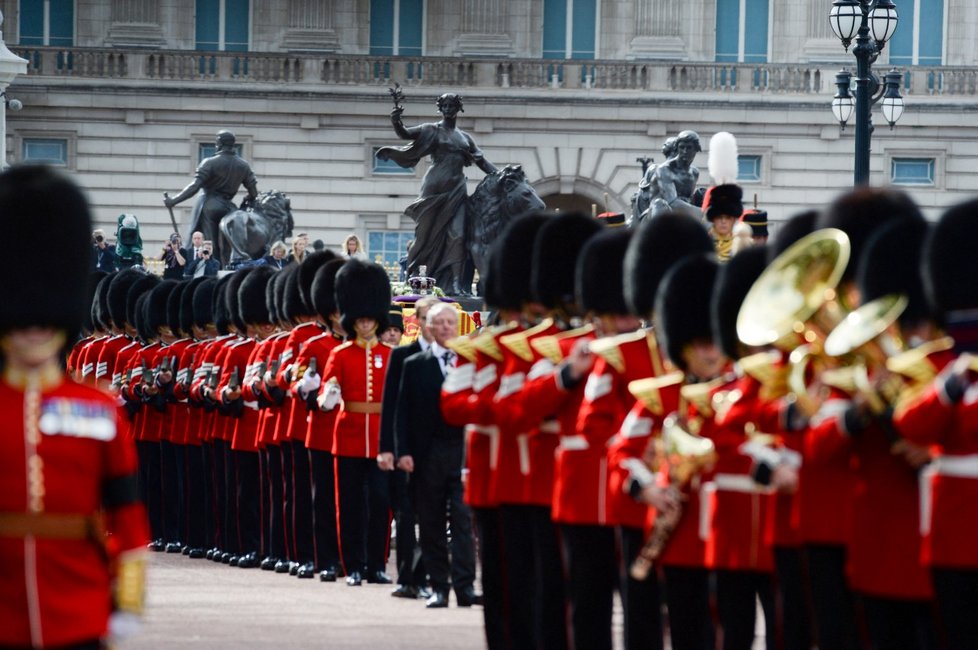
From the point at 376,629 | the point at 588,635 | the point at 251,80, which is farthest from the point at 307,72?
the point at 588,635

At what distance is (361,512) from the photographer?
13617 millimetres

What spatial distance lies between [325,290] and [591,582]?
6048mm

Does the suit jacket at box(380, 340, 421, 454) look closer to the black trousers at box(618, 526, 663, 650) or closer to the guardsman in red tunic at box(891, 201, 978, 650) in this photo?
the black trousers at box(618, 526, 663, 650)

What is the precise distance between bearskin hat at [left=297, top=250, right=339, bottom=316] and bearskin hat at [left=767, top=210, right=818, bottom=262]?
6.58 meters

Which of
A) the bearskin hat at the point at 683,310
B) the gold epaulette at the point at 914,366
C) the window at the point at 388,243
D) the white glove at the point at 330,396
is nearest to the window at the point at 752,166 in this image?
the window at the point at 388,243

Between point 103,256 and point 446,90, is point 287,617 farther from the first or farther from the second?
point 446,90

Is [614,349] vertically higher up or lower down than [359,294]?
higher up

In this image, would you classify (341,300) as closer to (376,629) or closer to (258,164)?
Answer: (376,629)

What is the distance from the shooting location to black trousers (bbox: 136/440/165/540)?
17125mm

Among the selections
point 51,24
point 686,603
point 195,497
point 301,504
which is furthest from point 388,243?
point 686,603

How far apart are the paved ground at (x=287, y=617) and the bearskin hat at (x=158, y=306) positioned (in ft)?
11.2

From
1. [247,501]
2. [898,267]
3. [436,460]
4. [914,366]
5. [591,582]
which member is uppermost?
[898,267]

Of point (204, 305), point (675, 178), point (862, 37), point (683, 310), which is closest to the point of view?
point (683, 310)

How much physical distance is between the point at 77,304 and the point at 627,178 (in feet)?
112
